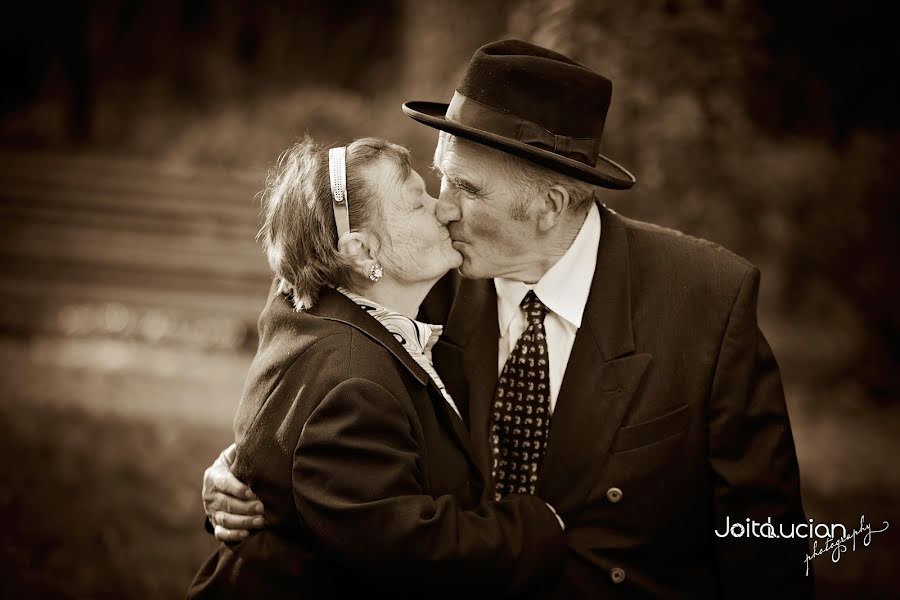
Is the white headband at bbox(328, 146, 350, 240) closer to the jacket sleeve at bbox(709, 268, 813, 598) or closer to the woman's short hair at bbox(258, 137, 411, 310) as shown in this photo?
the woman's short hair at bbox(258, 137, 411, 310)

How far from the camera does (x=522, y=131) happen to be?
2.46 metres

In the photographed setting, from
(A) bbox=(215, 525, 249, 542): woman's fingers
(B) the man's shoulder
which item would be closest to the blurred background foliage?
(B) the man's shoulder

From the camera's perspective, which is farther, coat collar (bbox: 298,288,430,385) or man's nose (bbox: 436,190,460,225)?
man's nose (bbox: 436,190,460,225)

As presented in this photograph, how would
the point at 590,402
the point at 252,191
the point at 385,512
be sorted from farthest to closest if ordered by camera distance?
the point at 252,191, the point at 590,402, the point at 385,512

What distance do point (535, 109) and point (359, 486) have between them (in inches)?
43.2

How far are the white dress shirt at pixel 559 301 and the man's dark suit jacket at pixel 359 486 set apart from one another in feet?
1.32

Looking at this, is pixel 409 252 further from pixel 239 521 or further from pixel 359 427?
pixel 239 521

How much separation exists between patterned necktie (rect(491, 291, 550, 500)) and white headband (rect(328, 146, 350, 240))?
0.63m

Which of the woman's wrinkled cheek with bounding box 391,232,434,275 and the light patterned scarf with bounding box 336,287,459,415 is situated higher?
the woman's wrinkled cheek with bounding box 391,232,434,275

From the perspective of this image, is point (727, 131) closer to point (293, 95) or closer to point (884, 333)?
point (884, 333)

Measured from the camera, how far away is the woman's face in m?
2.38

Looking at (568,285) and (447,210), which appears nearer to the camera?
(447,210)

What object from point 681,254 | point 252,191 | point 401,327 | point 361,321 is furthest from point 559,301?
point 252,191

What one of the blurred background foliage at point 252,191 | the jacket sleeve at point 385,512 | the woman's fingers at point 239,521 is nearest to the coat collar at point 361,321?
the jacket sleeve at point 385,512
